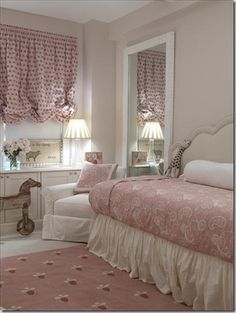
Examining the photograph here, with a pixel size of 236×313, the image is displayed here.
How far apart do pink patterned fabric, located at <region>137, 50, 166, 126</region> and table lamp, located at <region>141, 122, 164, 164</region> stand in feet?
0.20

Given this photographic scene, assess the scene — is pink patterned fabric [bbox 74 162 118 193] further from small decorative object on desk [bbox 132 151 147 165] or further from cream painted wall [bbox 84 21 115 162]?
cream painted wall [bbox 84 21 115 162]

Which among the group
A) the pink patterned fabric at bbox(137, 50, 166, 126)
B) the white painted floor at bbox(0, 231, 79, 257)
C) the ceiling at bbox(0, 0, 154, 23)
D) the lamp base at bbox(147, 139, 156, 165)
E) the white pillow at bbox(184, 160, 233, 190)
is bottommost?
the white painted floor at bbox(0, 231, 79, 257)

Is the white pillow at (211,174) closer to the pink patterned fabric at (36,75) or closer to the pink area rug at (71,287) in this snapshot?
the pink area rug at (71,287)

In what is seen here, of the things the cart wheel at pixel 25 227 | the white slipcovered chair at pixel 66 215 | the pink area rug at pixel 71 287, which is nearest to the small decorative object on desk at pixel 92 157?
the white slipcovered chair at pixel 66 215

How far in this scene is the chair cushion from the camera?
3615 mm

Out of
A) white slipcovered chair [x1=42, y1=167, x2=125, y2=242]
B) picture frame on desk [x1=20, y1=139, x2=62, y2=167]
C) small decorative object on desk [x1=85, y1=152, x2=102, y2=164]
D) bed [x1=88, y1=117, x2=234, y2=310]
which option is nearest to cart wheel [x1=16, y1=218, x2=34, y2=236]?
white slipcovered chair [x1=42, y1=167, x2=125, y2=242]

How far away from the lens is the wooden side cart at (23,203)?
3.83 metres

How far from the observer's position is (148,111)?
4.22 m

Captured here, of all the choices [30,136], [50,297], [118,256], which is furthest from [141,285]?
[30,136]

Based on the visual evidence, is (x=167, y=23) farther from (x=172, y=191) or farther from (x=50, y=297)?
(x=50, y=297)

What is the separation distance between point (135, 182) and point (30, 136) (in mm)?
1909

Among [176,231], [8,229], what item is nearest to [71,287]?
[176,231]

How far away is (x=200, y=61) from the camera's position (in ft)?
11.8

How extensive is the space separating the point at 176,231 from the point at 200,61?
1.93m
